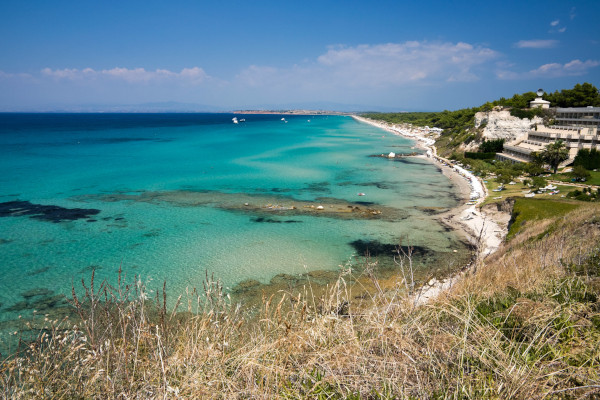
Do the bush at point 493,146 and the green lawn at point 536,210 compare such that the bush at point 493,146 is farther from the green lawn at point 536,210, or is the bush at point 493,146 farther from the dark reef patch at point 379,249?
the dark reef patch at point 379,249

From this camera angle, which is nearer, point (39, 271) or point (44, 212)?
point (39, 271)

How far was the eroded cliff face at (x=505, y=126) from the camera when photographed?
55312 millimetres

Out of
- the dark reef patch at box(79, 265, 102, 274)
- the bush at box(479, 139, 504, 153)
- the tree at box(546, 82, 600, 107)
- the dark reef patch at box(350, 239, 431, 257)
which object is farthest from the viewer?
the tree at box(546, 82, 600, 107)

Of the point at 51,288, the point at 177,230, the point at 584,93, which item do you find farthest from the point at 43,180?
the point at 584,93

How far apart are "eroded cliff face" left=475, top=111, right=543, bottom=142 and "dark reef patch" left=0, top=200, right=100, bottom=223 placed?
200ft

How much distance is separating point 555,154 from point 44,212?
173 feet

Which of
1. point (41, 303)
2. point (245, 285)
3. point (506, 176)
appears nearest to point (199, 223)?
point (245, 285)

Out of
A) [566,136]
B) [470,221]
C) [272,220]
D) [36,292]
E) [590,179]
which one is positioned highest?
[566,136]

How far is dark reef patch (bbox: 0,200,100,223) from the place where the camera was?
26.3 metres

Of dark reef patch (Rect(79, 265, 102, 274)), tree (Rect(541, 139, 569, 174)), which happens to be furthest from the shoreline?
dark reef patch (Rect(79, 265, 102, 274))

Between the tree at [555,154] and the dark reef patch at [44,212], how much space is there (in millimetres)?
47913

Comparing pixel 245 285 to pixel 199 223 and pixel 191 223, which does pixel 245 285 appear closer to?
pixel 199 223

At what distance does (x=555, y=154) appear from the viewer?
37281mm

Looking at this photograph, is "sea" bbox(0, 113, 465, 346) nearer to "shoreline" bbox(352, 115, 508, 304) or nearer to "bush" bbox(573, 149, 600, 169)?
"shoreline" bbox(352, 115, 508, 304)
